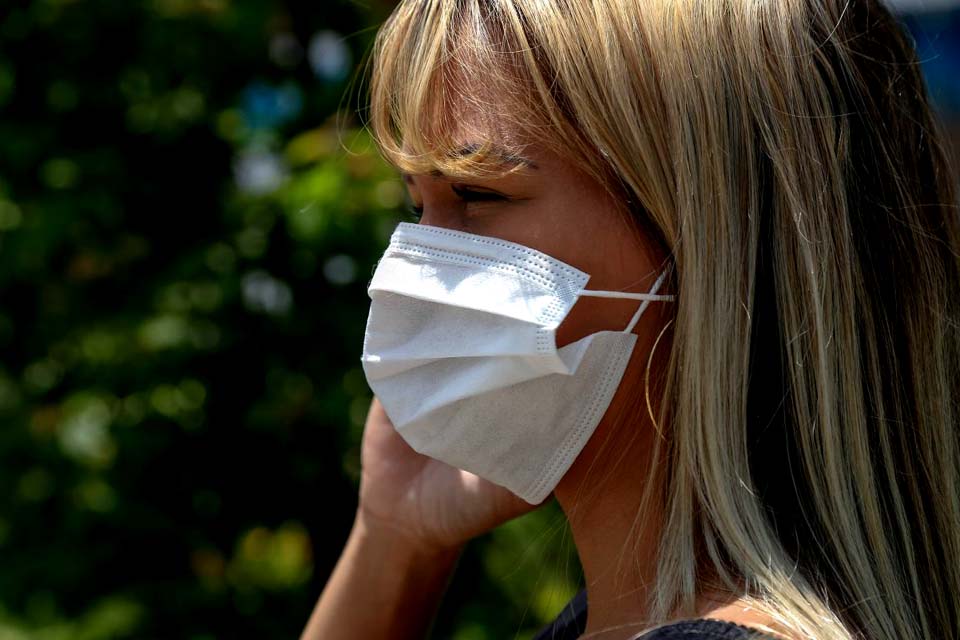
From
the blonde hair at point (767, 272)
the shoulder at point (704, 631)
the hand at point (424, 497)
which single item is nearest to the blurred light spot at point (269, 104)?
the hand at point (424, 497)

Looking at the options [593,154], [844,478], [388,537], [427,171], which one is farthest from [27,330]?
[844,478]

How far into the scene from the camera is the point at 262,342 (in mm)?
2945

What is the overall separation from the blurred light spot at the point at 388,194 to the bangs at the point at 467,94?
982 mm

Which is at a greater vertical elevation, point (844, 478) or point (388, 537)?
point (844, 478)

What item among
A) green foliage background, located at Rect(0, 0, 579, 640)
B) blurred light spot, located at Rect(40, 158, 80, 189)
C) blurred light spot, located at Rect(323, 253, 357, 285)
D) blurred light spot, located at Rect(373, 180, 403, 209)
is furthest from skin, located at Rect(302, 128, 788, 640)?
blurred light spot, located at Rect(40, 158, 80, 189)

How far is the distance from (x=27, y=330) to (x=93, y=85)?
725 mm

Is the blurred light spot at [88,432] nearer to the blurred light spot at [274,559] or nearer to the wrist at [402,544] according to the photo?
the blurred light spot at [274,559]

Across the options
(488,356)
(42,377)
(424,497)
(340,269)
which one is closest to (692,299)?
(488,356)

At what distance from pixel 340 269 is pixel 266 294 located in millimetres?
240

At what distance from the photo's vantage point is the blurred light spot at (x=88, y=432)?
2850 millimetres

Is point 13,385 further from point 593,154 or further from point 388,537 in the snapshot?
point 593,154

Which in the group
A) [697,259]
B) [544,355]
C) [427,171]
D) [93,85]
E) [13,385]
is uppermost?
[93,85]

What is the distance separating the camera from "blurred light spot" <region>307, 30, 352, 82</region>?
115 inches

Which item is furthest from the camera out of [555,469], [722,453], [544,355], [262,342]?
[262,342]
